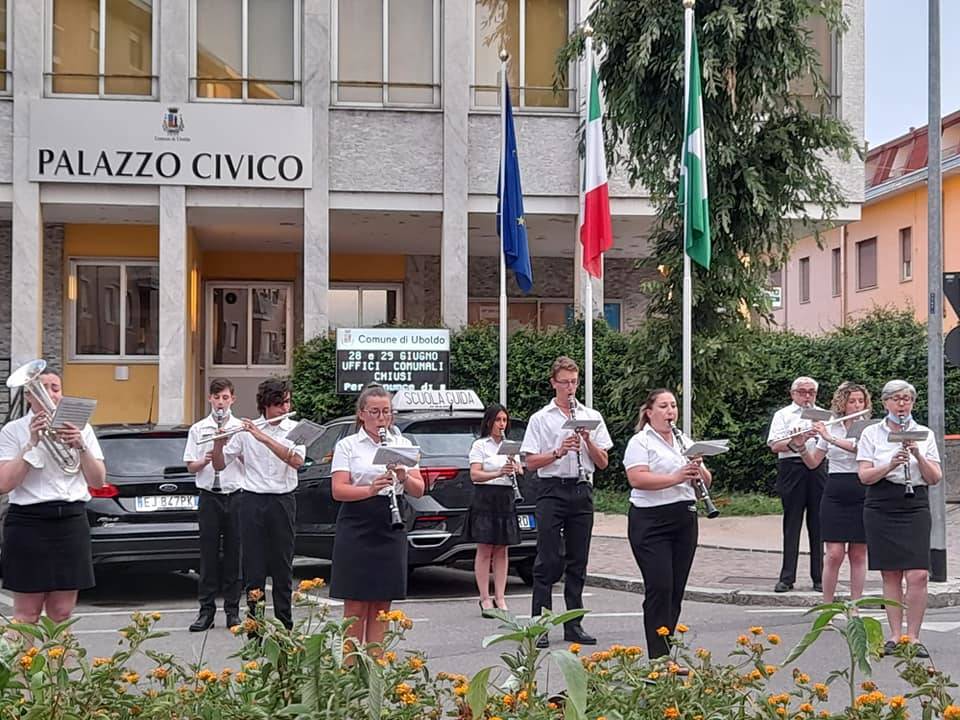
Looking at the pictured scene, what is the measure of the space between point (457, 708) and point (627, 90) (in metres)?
15.2

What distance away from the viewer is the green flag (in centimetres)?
1578

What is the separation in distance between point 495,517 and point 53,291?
17.7 meters

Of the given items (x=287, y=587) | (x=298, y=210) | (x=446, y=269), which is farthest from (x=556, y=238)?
(x=287, y=587)

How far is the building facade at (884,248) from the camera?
36156mm

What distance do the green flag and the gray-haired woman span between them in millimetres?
7205

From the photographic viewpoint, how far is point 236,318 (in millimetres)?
28266

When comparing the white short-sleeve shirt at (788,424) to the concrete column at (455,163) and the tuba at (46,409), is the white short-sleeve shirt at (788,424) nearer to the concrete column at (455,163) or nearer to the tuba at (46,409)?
the tuba at (46,409)

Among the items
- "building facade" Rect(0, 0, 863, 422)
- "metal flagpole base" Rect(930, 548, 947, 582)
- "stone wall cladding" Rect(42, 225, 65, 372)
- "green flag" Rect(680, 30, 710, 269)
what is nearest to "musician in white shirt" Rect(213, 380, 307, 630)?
"metal flagpole base" Rect(930, 548, 947, 582)

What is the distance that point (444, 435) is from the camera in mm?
12164

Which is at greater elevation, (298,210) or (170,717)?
(298,210)

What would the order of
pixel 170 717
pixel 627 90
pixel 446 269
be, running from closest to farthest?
pixel 170 717 → pixel 627 90 → pixel 446 269

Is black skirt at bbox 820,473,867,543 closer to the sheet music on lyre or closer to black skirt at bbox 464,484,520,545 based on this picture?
black skirt at bbox 464,484,520,545

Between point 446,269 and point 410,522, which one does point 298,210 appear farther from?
point 410,522

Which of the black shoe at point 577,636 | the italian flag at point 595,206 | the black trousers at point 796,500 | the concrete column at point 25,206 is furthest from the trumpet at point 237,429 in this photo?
the concrete column at point 25,206
